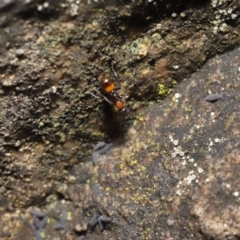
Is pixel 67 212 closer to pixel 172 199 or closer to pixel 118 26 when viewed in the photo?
pixel 172 199

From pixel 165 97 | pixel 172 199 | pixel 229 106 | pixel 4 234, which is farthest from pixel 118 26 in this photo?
pixel 4 234

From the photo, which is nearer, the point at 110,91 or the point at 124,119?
the point at 110,91

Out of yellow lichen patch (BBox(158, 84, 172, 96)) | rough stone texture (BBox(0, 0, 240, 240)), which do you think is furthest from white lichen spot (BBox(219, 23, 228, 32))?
yellow lichen patch (BBox(158, 84, 172, 96))

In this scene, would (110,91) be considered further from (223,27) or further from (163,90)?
(223,27)

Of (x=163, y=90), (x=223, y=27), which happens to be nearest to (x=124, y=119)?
(x=163, y=90)

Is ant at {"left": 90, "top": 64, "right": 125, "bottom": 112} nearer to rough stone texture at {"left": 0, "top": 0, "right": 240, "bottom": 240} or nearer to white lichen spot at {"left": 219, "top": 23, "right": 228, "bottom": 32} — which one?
rough stone texture at {"left": 0, "top": 0, "right": 240, "bottom": 240}
